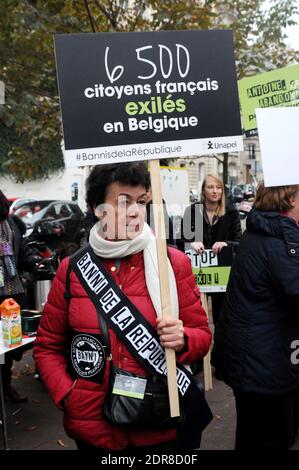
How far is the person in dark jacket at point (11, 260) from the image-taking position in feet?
13.6

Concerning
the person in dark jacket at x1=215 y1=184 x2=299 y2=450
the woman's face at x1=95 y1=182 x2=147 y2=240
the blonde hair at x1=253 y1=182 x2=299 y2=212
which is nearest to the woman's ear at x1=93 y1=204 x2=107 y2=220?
the woman's face at x1=95 y1=182 x2=147 y2=240

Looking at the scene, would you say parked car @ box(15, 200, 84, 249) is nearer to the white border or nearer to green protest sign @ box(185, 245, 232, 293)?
green protest sign @ box(185, 245, 232, 293)

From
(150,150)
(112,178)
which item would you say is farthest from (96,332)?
(150,150)

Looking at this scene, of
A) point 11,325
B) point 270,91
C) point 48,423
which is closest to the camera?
point 11,325

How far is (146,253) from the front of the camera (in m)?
2.05

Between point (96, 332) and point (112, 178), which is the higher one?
point (112, 178)

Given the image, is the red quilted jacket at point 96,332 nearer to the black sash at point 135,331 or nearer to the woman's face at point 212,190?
the black sash at point 135,331

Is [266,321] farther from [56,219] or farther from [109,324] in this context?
[56,219]

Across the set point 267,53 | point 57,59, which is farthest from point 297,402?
point 267,53

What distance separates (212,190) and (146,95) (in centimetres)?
284

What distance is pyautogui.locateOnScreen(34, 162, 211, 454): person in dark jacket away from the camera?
1980 millimetres

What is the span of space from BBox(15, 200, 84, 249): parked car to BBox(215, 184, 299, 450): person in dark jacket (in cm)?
836

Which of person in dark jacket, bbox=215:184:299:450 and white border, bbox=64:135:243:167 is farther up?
white border, bbox=64:135:243:167

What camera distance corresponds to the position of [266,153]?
237 centimetres
